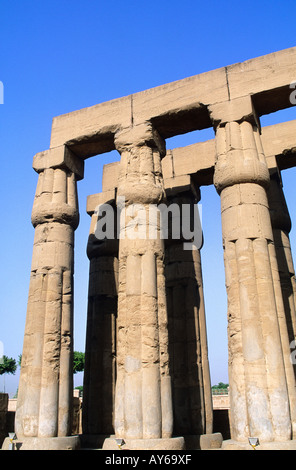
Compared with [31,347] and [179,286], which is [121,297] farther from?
[179,286]

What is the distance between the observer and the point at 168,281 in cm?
1484

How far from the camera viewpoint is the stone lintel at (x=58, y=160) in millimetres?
12844

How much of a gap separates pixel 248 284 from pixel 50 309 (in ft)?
16.0

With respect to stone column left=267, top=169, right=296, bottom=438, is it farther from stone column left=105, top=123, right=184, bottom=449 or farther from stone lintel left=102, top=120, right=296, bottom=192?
stone column left=105, top=123, right=184, bottom=449

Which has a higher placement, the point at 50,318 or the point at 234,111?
the point at 234,111

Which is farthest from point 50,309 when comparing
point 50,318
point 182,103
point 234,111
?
point 234,111

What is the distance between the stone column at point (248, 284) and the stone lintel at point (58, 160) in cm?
431

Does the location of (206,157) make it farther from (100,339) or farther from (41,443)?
(41,443)

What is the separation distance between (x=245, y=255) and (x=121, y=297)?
2939 millimetres

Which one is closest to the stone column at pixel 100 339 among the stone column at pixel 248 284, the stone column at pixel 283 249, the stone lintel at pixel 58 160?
the stone lintel at pixel 58 160

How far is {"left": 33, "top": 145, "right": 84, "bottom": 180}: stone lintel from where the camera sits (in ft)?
42.1

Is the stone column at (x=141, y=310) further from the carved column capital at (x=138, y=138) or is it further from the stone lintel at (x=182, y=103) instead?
the stone lintel at (x=182, y=103)
